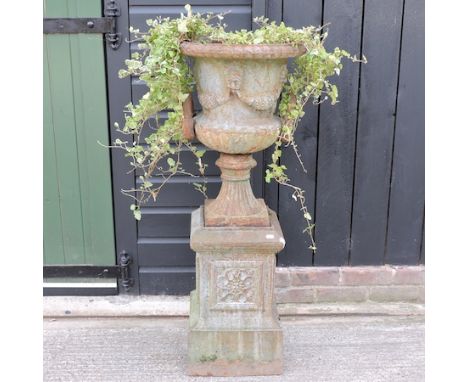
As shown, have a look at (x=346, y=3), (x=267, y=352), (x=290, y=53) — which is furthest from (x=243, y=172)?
(x=346, y=3)

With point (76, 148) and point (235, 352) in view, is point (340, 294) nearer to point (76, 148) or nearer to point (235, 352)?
point (235, 352)

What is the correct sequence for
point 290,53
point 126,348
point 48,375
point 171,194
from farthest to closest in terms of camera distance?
point 171,194 < point 126,348 < point 48,375 < point 290,53

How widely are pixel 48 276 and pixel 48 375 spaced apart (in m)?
0.72

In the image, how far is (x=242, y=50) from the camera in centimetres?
220

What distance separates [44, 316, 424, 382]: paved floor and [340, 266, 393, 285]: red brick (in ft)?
0.70

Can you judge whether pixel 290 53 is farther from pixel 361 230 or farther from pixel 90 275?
pixel 90 275

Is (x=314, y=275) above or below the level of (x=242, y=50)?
below

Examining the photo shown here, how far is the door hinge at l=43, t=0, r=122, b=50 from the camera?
2.90 metres

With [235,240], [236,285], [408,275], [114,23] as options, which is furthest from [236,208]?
[408,275]

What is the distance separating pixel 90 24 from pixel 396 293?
2.26 meters

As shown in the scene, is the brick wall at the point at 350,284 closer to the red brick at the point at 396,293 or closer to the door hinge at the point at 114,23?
the red brick at the point at 396,293

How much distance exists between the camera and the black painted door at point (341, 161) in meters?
2.93

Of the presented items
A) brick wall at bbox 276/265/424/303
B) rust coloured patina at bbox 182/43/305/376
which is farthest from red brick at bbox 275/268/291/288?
rust coloured patina at bbox 182/43/305/376

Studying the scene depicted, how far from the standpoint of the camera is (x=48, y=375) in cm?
270
